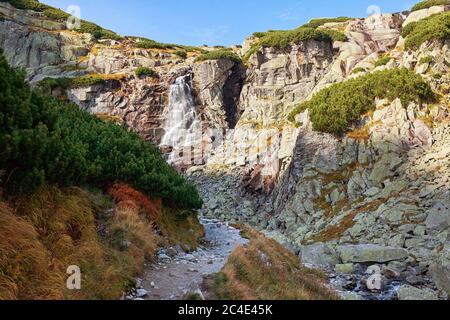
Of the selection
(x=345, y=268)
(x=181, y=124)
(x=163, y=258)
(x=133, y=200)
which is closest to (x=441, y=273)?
(x=345, y=268)

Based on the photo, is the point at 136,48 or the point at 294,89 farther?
the point at 136,48

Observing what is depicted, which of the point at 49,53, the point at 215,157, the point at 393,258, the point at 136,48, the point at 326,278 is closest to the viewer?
the point at 326,278

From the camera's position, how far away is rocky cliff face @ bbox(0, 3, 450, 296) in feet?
73.3

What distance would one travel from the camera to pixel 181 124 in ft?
174

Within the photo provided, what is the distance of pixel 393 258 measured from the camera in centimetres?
1747

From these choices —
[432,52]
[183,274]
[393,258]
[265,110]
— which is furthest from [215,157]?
[183,274]

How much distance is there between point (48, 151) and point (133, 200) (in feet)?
18.5

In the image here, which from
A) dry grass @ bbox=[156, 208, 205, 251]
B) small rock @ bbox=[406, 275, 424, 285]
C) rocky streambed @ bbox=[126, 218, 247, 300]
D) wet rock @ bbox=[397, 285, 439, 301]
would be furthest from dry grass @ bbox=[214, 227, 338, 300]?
small rock @ bbox=[406, 275, 424, 285]

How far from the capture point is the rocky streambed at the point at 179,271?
9102 millimetres

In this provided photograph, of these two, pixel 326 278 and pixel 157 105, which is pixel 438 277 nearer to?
pixel 326 278

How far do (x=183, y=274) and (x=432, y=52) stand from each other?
3317 cm

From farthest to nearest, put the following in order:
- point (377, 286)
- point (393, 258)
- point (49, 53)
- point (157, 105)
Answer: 1. point (49, 53)
2. point (157, 105)
3. point (393, 258)
4. point (377, 286)

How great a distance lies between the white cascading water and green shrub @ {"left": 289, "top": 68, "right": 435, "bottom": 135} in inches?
829

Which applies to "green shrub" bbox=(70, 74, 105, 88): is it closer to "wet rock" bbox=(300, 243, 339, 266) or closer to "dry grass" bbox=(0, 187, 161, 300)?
"wet rock" bbox=(300, 243, 339, 266)
